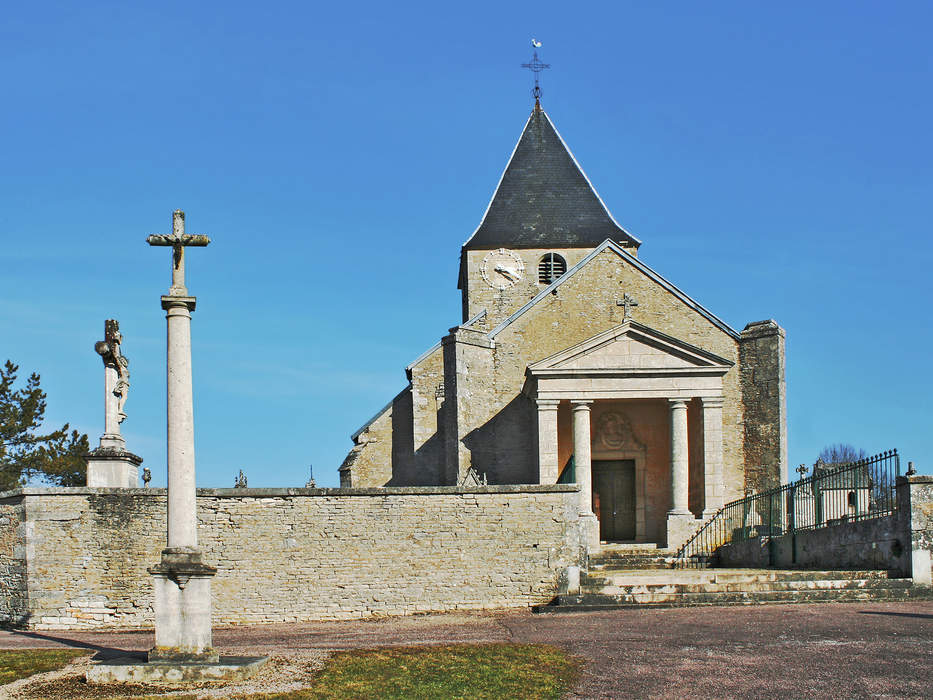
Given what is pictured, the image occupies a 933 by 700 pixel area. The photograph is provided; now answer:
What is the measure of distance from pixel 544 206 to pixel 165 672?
25.8 meters

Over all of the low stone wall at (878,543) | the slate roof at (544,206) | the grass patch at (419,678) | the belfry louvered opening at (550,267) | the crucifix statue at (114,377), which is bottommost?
the grass patch at (419,678)

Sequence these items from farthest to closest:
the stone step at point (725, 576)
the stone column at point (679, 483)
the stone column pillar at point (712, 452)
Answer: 1. the stone column pillar at point (712, 452)
2. the stone column at point (679, 483)
3. the stone step at point (725, 576)

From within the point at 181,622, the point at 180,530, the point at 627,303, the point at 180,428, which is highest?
the point at 627,303

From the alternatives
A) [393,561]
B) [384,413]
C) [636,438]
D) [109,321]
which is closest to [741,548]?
[636,438]

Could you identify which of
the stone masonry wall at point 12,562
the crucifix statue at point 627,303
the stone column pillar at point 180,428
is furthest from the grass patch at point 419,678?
the crucifix statue at point 627,303

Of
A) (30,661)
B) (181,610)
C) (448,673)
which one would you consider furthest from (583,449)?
(30,661)

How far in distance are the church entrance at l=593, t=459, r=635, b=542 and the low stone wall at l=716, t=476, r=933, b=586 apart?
515 cm

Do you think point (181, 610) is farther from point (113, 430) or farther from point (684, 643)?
point (113, 430)

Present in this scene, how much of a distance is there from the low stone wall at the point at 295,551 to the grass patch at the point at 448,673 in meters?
4.86

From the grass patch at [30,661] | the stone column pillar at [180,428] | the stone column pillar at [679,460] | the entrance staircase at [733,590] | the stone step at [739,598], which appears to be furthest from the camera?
the stone column pillar at [679,460]

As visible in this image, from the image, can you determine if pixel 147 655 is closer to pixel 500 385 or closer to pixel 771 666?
pixel 771 666

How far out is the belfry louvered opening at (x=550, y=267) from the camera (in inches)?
1275

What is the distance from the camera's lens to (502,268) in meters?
32.8

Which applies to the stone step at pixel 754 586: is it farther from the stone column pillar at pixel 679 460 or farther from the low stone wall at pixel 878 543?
the stone column pillar at pixel 679 460
